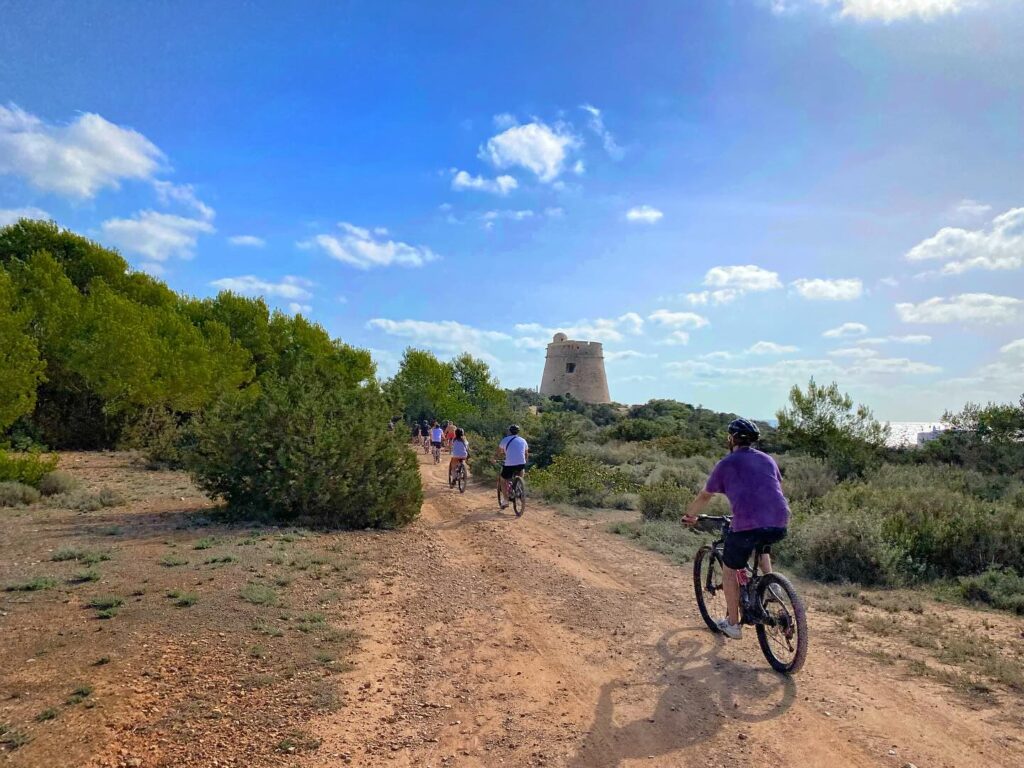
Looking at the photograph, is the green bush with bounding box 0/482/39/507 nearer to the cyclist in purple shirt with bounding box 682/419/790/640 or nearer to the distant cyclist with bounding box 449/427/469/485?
the distant cyclist with bounding box 449/427/469/485

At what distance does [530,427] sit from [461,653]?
55.0 ft

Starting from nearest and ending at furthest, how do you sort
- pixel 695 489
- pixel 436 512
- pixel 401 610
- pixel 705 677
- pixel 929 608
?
pixel 705 677 < pixel 401 610 < pixel 929 608 < pixel 436 512 < pixel 695 489

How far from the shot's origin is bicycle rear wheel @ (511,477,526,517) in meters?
13.0

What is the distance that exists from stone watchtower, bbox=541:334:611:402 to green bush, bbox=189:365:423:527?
5730 centimetres

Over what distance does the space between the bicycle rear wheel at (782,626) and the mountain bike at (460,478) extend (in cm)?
1231

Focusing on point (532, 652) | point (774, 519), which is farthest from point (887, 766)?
point (532, 652)

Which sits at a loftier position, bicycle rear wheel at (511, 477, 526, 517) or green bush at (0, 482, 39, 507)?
bicycle rear wheel at (511, 477, 526, 517)

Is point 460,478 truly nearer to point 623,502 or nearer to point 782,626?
point 623,502

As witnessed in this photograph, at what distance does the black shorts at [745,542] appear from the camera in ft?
16.4

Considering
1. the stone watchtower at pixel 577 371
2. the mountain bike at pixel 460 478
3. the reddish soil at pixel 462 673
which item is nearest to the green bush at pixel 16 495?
the reddish soil at pixel 462 673

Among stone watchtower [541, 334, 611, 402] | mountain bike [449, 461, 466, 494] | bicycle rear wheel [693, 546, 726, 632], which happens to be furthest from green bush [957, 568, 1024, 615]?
stone watchtower [541, 334, 611, 402]

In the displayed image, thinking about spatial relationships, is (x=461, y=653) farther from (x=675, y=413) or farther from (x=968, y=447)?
(x=675, y=413)

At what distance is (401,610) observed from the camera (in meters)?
6.57

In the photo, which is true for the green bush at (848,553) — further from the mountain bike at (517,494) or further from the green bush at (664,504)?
the mountain bike at (517,494)
